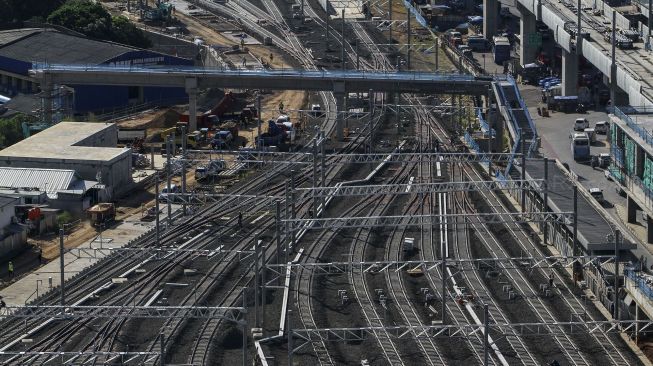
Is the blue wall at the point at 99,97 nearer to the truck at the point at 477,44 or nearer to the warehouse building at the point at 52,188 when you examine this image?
the warehouse building at the point at 52,188

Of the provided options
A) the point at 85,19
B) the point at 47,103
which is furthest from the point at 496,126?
the point at 85,19

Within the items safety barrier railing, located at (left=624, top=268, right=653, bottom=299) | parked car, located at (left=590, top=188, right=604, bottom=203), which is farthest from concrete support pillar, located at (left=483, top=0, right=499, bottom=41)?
safety barrier railing, located at (left=624, top=268, right=653, bottom=299)

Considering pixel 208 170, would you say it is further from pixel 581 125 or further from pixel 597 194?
pixel 581 125

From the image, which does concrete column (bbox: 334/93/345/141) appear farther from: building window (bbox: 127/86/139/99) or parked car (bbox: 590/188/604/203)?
parked car (bbox: 590/188/604/203)

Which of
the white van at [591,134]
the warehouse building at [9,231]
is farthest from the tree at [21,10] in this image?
the warehouse building at [9,231]

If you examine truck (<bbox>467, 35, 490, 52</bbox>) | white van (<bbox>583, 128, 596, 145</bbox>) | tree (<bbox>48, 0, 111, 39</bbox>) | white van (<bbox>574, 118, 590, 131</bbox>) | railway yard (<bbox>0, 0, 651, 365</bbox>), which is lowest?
railway yard (<bbox>0, 0, 651, 365</bbox>)

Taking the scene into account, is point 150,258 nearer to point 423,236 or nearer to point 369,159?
point 423,236
